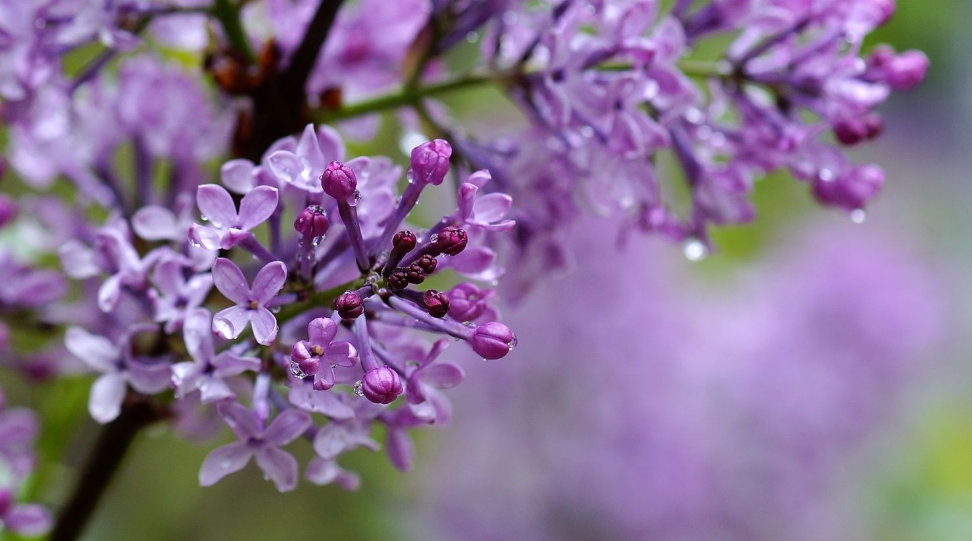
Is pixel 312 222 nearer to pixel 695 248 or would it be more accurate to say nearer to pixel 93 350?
pixel 93 350

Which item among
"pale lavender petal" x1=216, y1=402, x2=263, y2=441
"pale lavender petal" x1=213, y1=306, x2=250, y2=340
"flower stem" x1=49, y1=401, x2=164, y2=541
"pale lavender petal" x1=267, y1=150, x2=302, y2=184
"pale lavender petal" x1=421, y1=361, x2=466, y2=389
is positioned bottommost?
"flower stem" x1=49, y1=401, x2=164, y2=541

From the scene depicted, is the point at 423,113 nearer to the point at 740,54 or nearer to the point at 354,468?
the point at 740,54

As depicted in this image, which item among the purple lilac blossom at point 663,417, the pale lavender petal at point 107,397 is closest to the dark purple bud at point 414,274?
the pale lavender petal at point 107,397

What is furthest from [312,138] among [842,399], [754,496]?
[842,399]

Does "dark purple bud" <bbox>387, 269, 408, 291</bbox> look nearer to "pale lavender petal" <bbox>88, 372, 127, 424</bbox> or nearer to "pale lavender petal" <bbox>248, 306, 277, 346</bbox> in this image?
"pale lavender petal" <bbox>248, 306, 277, 346</bbox>

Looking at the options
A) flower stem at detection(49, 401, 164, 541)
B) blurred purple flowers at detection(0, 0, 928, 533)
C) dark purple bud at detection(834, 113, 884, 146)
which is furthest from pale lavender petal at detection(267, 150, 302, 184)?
dark purple bud at detection(834, 113, 884, 146)
